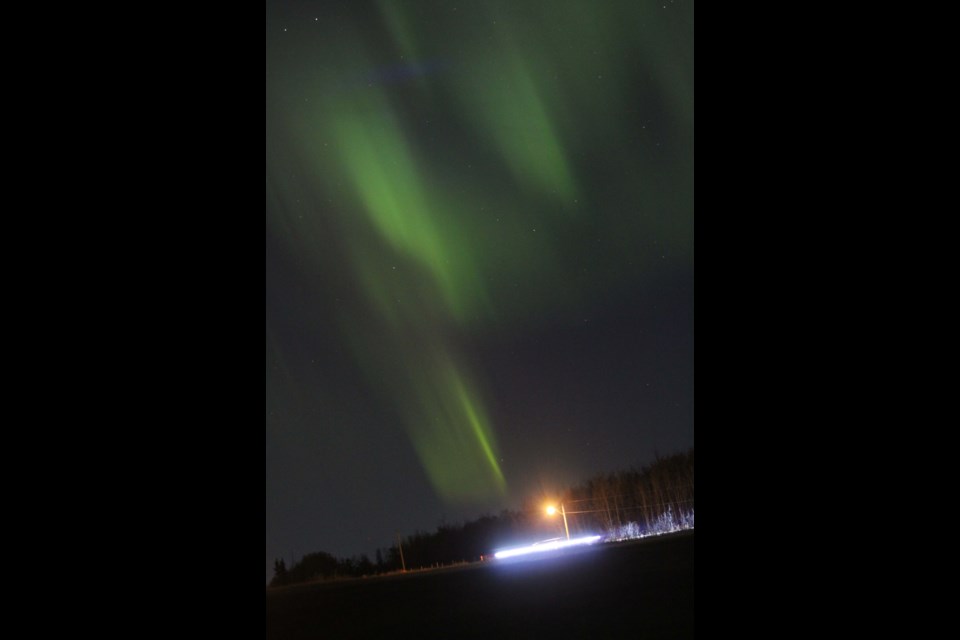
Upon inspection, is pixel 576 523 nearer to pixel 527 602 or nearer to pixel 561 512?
pixel 561 512

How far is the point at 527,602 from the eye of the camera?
3887 millimetres

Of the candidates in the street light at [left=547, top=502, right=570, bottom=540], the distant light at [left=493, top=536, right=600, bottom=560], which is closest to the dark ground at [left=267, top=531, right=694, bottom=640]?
the distant light at [left=493, top=536, right=600, bottom=560]

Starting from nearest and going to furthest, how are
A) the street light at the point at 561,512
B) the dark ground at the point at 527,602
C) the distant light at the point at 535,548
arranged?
the dark ground at the point at 527,602 < the distant light at the point at 535,548 < the street light at the point at 561,512

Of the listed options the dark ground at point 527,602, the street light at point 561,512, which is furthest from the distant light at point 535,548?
the street light at point 561,512

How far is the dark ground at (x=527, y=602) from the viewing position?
3.28m

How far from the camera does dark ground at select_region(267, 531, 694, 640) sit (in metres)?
3.28

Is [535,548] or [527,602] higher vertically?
[535,548]

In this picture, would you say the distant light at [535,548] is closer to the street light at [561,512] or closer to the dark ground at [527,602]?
the dark ground at [527,602]

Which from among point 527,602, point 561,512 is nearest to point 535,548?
point 561,512
